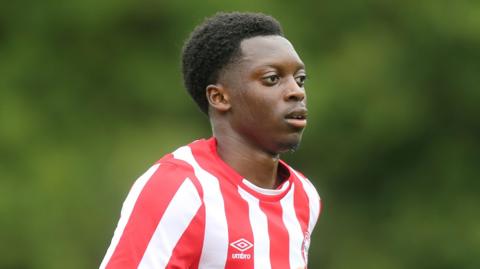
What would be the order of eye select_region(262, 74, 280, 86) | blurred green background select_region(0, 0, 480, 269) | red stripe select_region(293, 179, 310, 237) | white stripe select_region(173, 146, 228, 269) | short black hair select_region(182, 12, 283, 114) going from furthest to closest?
1. blurred green background select_region(0, 0, 480, 269)
2. red stripe select_region(293, 179, 310, 237)
3. short black hair select_region(182, 12, 283, 114)
4. eye select_region(262, 74, 280, 86)
5. white stripe select_region(173, 146, 228, 269)

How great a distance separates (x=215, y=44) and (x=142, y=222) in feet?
2.73

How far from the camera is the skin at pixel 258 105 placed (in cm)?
481

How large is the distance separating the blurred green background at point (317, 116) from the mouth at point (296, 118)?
6.94 metres

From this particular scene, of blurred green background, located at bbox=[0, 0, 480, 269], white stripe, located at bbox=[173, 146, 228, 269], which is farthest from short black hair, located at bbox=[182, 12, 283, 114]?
blurred green background, located at bbox=[0, 0, 480, 269]

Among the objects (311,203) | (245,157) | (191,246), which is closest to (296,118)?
(245,157)

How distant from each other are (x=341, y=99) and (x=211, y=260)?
7618 mm

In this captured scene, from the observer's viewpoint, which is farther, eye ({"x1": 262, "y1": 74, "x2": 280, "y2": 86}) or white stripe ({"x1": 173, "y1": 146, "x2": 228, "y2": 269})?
eye ({"x1": 262, "y1": 74, "x2": 280, "y2": 86})

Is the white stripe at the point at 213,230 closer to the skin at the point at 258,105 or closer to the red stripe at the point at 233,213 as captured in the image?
the red stripe at the point at 233,213

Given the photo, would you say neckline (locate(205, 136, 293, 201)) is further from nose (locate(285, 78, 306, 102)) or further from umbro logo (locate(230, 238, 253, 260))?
nose (locate(285, 78, 306, 102))

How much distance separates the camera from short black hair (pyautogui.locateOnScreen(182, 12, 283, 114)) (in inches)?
194

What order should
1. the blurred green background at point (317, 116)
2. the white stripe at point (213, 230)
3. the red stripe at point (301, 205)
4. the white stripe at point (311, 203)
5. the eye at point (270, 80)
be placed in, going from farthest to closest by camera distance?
the blurred green background at point (317, 116) → the white stripe at point (311, 203) → the red stripe at point (301, 205) → the eye at point (270, 80) → the white stripe at point (213, 230)

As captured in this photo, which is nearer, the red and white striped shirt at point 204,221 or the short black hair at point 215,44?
the red and white striped shirt at point 204,221

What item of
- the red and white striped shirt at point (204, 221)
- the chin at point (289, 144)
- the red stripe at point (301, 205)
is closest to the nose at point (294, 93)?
the chin at point (289, 144)

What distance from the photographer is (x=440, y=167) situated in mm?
12883
